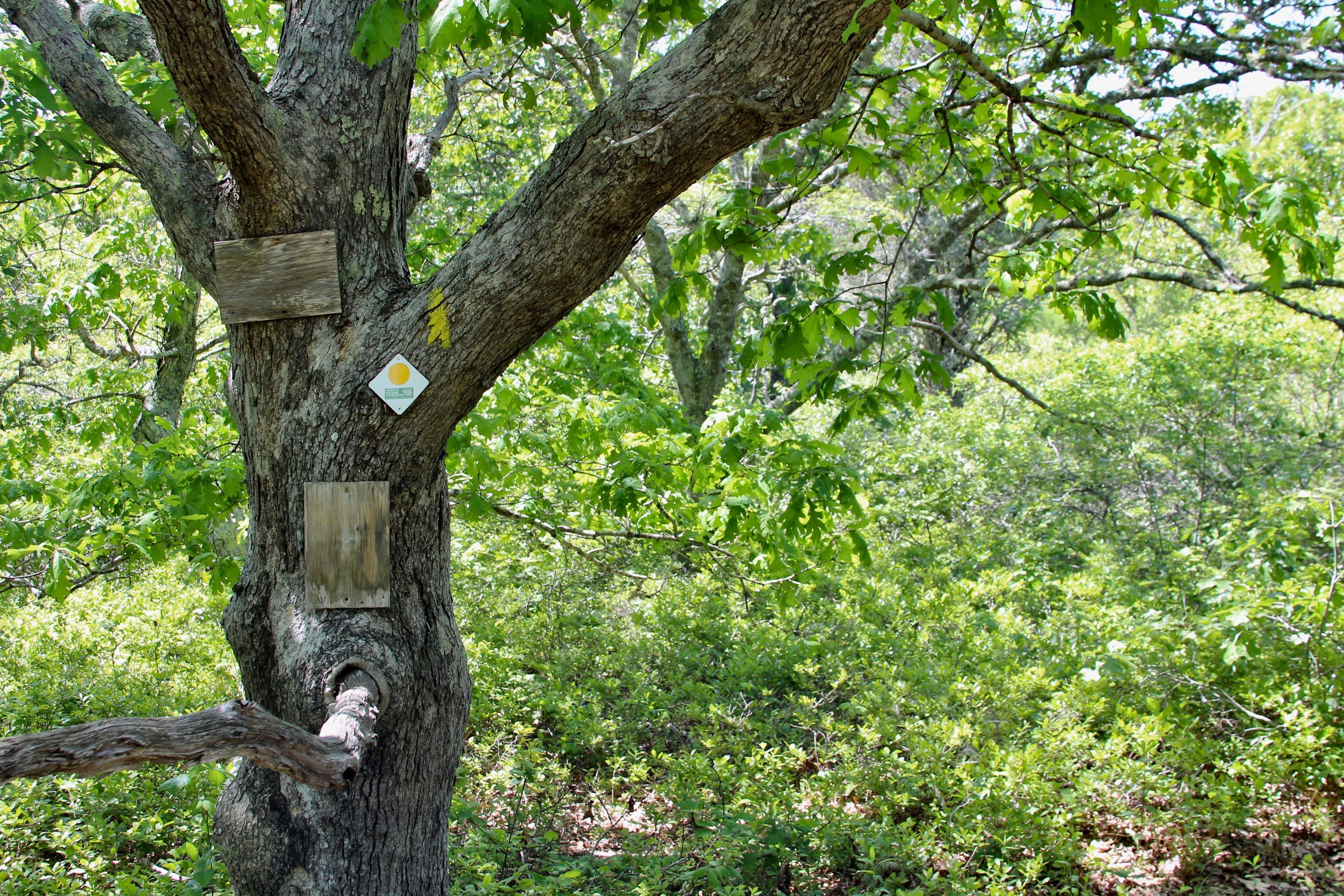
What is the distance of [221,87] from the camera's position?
2.03 metres

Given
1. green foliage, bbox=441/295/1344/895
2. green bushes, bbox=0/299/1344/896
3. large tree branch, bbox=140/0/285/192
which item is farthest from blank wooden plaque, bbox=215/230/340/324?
green foliage, bbox=441/295/1344/895

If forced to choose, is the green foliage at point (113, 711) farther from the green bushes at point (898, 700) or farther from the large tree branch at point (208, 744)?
the large tree branch at point (208, 744)

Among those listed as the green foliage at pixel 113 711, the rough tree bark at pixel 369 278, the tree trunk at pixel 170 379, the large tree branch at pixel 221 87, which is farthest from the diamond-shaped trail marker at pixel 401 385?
the tree trunk at pixel 170 379

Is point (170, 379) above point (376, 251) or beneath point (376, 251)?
above

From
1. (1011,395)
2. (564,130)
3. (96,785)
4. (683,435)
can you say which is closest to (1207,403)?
(1011,395)

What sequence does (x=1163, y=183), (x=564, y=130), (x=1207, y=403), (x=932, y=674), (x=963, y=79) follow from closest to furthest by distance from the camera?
(x=1163, y=183) → (x=963, y=79) → (x=932, y=674) → (x=1207, y=403) → (x=564, y=130)

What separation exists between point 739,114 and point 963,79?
2.39 meters

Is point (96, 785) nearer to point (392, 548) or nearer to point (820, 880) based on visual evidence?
point (392, 548)

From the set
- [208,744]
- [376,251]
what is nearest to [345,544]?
[208,744]

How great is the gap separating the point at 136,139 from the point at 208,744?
5.67 ft

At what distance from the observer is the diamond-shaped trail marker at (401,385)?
220 centimetres

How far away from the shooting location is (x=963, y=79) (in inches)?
153

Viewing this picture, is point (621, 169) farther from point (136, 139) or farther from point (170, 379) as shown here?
point (170, 379)

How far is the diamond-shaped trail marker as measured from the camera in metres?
2.20
